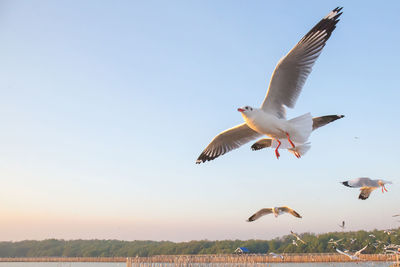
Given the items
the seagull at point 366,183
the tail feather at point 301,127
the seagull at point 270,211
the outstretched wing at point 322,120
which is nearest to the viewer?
the tail feather at point 301,127

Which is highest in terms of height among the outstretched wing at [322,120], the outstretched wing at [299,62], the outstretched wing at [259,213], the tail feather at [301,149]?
the outstretched wing at [299,62]

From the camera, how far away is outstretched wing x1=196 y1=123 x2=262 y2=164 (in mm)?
7246

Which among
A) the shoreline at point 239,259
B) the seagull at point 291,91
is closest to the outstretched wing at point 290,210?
the seagull at point 291,91

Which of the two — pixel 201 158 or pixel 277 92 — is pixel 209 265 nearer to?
pixel 201 158

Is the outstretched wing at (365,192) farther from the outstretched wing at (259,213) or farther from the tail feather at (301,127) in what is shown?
the tail feather at (301,127)

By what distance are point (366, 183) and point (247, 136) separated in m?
2.58

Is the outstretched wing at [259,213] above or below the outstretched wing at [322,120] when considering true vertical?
below

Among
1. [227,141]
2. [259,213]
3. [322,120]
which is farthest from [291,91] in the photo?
[259,213]

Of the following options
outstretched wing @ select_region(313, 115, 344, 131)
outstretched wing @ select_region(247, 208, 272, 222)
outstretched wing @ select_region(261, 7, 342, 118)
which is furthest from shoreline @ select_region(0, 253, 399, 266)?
outstretched wing @ select_region(261, 7, 342, 118)

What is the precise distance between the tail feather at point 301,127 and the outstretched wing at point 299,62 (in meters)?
0.38

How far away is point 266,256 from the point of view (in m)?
31.6

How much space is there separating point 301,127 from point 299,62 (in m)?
0.93

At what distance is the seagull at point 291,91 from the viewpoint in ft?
18.7

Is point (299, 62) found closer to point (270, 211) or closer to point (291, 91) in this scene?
point (291, 91)
